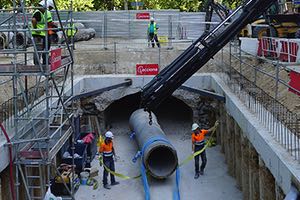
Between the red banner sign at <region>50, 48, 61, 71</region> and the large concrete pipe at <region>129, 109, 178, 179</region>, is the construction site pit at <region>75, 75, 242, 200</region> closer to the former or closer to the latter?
the large concrete pipe at <region>129, 109, 178, 179</region>

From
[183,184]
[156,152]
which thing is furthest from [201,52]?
[183,184]

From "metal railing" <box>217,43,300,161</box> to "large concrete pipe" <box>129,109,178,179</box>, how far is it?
2692mm

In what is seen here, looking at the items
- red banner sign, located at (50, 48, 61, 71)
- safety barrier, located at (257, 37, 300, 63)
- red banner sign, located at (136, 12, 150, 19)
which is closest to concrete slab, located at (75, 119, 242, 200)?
safety barrier, located at (257, 37, 300, 63)

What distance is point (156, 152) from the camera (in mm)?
16984

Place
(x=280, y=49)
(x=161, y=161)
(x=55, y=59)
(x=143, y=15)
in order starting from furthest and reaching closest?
(x=143, y=15), (x=280, y=49), (x=161, y=161), (x=55, y=59)

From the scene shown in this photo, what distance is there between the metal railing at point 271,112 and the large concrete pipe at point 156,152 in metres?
2.69

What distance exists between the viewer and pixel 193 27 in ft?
111

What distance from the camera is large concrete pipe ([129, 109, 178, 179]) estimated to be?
1575 cm

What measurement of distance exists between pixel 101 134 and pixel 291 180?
13.1 m

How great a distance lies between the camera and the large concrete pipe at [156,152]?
620 inches

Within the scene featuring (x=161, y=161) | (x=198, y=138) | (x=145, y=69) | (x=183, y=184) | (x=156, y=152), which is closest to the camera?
(x=183, y=184)

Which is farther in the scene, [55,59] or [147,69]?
[147,69]

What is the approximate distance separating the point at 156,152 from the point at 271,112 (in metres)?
5.08

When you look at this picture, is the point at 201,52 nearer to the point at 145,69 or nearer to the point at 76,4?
the point at 145,69
